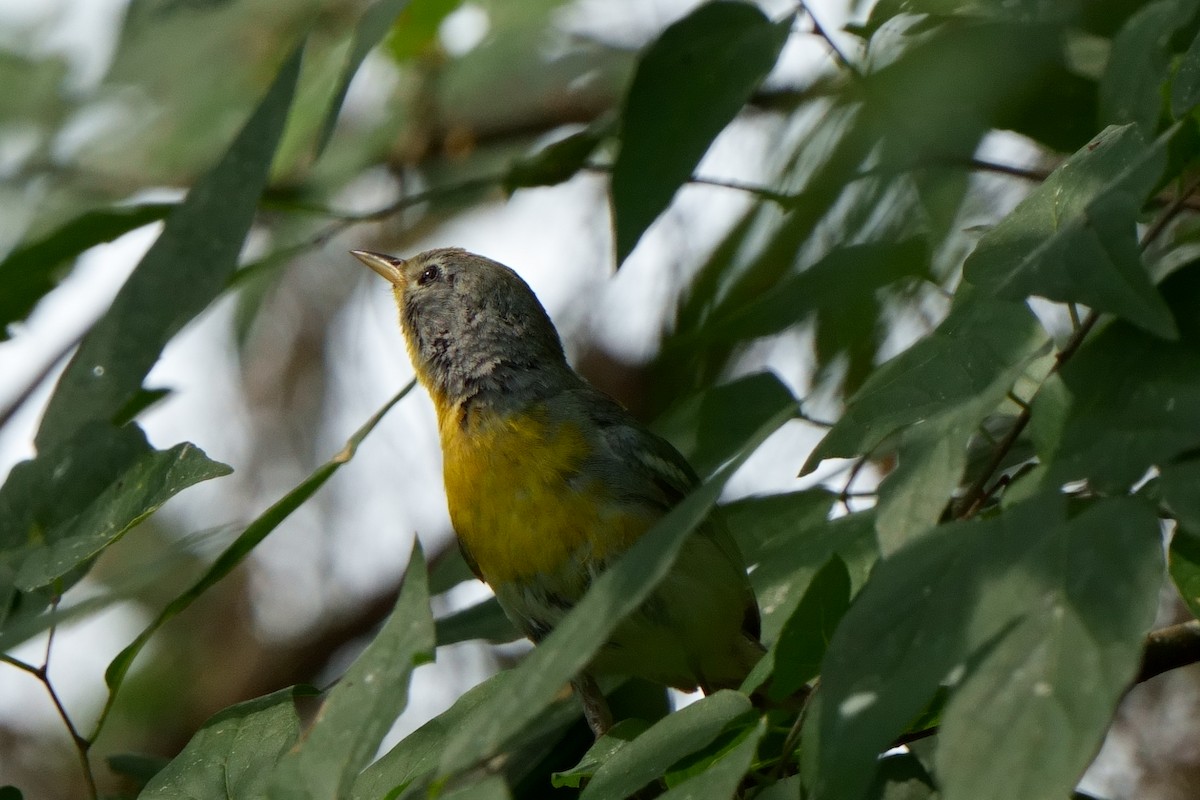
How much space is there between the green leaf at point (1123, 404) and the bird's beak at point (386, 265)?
9.81ft

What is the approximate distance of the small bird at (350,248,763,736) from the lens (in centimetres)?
280

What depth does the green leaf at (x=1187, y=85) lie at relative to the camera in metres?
1.65

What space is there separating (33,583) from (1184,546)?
1.66 m

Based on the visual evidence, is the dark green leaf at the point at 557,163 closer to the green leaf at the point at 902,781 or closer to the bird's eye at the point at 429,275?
the bird's eye at the point at 429,275

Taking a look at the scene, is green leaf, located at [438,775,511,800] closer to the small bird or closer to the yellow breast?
the small bird

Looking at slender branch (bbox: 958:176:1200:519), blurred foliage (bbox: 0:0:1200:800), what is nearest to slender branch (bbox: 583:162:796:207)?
blurred foliage (bbox: 0:0:1200:800)

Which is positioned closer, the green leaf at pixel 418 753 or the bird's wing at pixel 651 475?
the green leaf at pixel 418 753

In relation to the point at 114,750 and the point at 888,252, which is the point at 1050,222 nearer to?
the point at 888,252

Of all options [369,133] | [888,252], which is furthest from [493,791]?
[369,133]

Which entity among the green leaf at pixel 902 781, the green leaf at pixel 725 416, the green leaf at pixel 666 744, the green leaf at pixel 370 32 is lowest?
the green leaf at pixel 902 781

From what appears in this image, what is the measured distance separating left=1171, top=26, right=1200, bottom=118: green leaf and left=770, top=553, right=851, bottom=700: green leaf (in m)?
0.72

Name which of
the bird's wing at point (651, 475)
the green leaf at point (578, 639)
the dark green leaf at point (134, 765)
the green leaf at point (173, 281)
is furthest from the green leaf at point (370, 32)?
the dark green leaf at point (134, 765)

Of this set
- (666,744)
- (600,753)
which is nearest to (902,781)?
(666,744)

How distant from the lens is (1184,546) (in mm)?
1741
